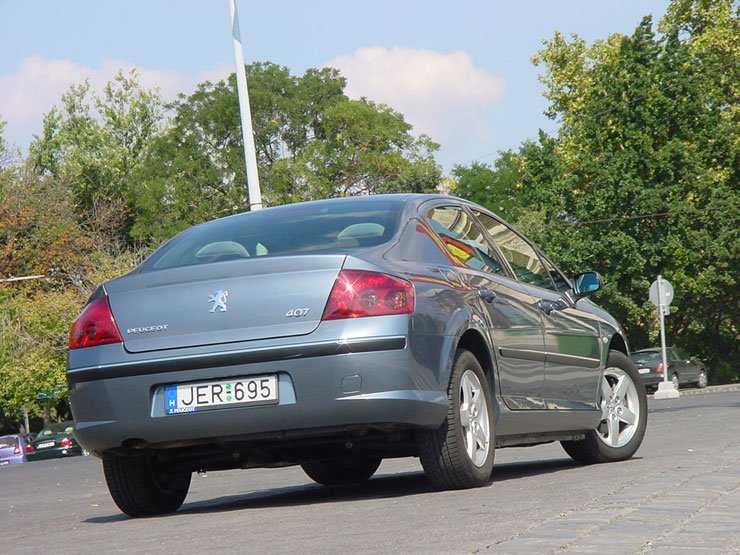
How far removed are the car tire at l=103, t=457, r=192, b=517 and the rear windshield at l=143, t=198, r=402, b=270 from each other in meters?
1.05

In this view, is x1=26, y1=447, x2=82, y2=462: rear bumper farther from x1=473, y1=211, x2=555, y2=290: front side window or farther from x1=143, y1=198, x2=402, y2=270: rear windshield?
x1=143, y1=198, x2=402, y2=270: rear windshield

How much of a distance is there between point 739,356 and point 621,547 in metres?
50.7

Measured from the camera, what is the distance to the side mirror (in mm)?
9320

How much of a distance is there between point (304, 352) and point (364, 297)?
1.28ft

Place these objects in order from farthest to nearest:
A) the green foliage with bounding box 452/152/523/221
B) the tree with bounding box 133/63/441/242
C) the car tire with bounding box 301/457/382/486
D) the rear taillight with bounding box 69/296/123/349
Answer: the green foliage with bounding box 452/152/523/221
the tree with bounding box 133/63/441/242
the car tire with bounding box 301/457/382/486
the rear taillight with bounding box 69/296/123/349

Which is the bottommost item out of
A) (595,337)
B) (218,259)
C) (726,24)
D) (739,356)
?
(739,356)

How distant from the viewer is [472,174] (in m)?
88.6

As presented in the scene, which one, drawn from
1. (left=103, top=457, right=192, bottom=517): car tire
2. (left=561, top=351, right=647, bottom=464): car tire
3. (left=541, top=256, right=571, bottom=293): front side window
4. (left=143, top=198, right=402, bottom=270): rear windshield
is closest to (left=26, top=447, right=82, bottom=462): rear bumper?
(left=561, top=351, right=647, bottom=464): car tire

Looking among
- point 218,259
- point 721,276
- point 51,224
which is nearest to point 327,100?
point 51,224

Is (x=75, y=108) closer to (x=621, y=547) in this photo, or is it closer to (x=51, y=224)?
(x=51, y=224)

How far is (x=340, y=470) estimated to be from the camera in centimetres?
924

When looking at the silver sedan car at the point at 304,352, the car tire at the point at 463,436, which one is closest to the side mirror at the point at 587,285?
the silver sedan car at the point at 304,352

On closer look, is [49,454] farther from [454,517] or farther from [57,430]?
[454,517]

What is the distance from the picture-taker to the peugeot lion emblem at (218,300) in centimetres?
681
